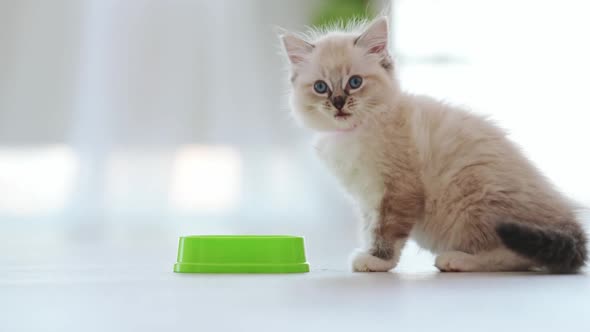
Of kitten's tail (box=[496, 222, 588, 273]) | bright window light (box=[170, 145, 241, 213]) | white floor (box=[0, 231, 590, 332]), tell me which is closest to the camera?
A: white floor (box=[0, 231, 590, 332])

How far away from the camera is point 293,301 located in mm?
1354

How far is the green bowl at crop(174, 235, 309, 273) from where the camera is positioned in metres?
1.96

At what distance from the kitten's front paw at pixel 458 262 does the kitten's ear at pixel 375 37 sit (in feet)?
2.11

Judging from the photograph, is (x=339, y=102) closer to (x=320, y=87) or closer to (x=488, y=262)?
(x=320, y=87)

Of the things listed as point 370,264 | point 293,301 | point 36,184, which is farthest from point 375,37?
point 36,184

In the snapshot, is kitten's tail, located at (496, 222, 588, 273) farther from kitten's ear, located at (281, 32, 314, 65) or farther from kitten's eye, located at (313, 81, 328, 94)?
kitten's ear, located at (281, 32, 314, 65)

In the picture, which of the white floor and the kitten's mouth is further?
the kitten's mouth

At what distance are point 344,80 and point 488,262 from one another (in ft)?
2.09

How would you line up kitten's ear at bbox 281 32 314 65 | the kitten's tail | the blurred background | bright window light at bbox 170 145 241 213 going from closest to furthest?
the kitten's tail, kitten's ear at bbox 281 32 314 65, the blurred background, bright window light at bbox 170 145 241 213

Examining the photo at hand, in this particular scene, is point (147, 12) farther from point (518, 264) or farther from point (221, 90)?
point (518, 264)

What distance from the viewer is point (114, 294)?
1.51 meters

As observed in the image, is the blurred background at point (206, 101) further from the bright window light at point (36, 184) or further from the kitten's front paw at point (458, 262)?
the kitten's front paw at point (458, 262)

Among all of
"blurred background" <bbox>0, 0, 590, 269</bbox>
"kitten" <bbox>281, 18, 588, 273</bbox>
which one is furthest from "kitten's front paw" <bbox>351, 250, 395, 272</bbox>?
"blurred background" <bbox>0, 0, 590, 269</bbox>

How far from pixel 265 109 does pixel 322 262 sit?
7.38 feet
